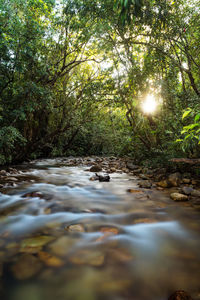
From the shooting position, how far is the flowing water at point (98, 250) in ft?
3.88

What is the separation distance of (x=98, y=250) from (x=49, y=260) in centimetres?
43

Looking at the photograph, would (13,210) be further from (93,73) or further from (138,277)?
(93,73)

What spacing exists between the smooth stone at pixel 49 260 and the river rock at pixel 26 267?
4cm

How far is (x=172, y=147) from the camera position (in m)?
4.71

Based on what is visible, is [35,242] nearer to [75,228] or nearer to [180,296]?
[75,228]

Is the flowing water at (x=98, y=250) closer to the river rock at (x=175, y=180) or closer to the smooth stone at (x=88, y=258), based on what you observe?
the smooth stone at (x=88, y=258)

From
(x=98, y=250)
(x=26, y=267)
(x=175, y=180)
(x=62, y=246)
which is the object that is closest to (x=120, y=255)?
(x=98, y=250)

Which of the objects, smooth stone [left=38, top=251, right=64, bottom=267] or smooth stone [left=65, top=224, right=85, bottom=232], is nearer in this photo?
smooth stone [left=38, top=251, right=64, bottom=267]

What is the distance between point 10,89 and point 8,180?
382 cm

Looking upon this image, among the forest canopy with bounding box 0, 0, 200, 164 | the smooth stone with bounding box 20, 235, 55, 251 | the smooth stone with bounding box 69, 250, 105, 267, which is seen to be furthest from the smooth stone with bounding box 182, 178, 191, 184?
the smooth stone with bounding box 20, 235, 55, 251

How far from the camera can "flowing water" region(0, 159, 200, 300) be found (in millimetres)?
1182

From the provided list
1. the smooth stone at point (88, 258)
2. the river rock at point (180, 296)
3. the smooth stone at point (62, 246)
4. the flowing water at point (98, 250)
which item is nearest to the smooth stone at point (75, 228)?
the flowing water at point (98, 250)

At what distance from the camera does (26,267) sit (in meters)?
1.35

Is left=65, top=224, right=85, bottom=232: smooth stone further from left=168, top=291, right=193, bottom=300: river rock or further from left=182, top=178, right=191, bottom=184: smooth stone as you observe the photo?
left=182, top=178, right=191, bottom=184: smooth stone
